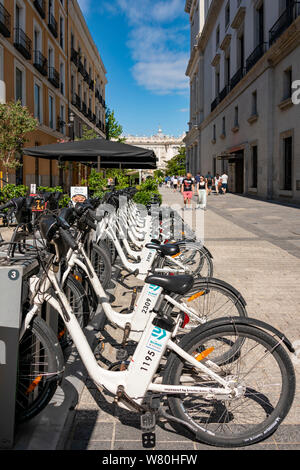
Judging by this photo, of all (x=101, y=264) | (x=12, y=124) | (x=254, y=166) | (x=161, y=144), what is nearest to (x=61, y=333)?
(x=101, y=264)

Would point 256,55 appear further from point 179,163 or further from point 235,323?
point 179,163

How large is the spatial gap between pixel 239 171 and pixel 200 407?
111 feet

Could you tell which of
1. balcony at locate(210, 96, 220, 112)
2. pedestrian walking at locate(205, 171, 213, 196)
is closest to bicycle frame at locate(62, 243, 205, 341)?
pedestrian walking at locate(205, 171, 213, 196)

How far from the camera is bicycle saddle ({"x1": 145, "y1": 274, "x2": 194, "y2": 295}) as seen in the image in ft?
8.71

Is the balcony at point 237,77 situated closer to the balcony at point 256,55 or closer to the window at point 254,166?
the balcony at point 256,55

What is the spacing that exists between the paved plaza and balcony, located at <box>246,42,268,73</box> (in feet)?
56.1

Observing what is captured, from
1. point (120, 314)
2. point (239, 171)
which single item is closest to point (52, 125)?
point (239, 171)

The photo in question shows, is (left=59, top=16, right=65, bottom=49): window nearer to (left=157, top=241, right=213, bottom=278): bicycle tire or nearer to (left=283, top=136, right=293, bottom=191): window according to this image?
(left=283, top=136, right=293, bottom=191): window

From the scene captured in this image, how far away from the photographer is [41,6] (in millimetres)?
27688

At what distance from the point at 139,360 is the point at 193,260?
2.64m

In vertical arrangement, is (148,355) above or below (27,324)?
below

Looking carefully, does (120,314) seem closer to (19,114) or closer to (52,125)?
(19,114)

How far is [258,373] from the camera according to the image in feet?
9.49

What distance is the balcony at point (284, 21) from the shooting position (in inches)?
808
